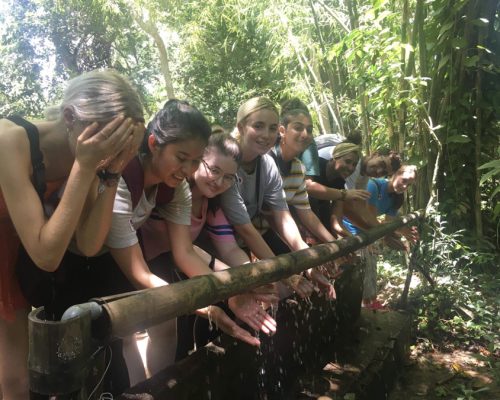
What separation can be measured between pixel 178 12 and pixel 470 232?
9949 millimetres

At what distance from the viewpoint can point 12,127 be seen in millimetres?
1226

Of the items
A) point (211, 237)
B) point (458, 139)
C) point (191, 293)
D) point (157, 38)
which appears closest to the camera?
point (191, 293)

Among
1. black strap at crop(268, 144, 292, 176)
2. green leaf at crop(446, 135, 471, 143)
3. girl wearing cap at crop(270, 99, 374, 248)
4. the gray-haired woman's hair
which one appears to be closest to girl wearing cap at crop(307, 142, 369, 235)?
girl wearing cap at crop(270, 99, 374, 248)

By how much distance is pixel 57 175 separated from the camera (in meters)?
1.41

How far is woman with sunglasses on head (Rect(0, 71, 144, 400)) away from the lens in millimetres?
1157

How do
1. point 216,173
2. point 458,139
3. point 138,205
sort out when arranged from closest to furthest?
point 138,205
point 216,173
point 458,139

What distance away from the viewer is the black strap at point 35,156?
1.23 metres

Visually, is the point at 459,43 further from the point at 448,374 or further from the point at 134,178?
the point at 134,178

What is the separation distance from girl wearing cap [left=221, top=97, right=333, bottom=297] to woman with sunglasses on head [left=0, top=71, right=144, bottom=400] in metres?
0.99

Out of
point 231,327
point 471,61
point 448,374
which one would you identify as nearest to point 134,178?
point 231,327

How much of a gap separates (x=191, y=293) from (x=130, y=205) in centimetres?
49

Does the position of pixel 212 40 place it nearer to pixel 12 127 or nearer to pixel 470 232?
pixel 470 232

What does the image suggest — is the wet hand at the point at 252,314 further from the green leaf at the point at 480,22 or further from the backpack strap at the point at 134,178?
the green leaf at the point at 480,22

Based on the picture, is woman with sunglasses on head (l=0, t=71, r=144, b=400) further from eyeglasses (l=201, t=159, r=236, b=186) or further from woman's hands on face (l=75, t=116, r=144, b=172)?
eyeglasses (l=201, t=159, r=236, b=186)
